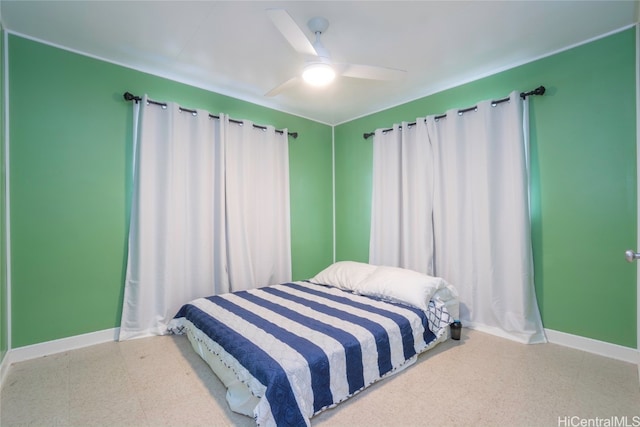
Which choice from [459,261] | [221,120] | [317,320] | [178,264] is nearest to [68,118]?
[221,120]

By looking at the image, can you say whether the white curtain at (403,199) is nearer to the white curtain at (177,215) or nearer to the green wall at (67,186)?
the white curtain at (177,215)

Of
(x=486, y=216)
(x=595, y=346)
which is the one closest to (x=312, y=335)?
(x=486, y=216)

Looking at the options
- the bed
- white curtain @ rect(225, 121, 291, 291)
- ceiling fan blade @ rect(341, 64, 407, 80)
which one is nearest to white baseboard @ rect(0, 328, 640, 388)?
the bed

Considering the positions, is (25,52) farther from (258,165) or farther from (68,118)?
(258,165)

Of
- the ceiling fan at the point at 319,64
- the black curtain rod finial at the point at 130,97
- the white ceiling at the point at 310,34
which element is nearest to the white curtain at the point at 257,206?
the white ceiling at the point at 310,34

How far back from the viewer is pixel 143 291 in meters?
2.70

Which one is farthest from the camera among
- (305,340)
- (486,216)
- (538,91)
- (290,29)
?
(486,216)

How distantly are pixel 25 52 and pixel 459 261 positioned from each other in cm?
421

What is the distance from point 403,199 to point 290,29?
230 centimetres

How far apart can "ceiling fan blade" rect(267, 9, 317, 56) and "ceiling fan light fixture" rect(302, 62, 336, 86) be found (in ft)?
0.31

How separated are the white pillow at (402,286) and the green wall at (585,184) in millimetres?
987

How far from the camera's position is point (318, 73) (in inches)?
83.3

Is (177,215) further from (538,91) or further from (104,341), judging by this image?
(538,91)

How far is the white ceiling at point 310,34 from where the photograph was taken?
2023 mm
